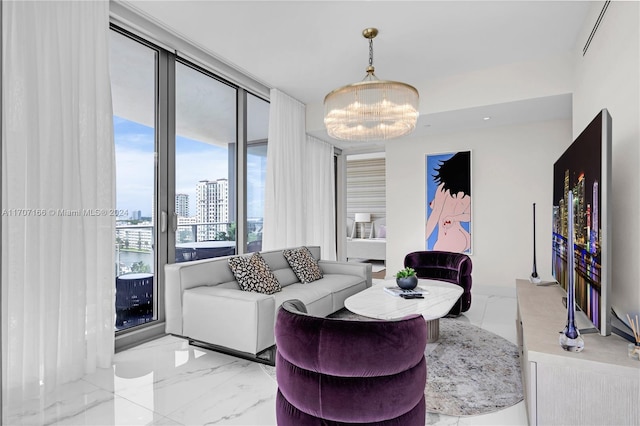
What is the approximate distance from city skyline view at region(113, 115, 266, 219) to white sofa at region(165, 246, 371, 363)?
0.77 m

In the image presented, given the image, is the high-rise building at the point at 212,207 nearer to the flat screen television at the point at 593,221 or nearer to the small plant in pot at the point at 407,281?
the small plant in pot at the point at 407,281

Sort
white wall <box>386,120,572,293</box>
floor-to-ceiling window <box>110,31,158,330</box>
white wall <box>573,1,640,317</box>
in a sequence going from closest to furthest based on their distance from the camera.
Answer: white wall <box>573,1,640,317</box>
floor-to-ceiling window <box>110,31,158,330</box>
white wall <box>386,120,572,293</box>

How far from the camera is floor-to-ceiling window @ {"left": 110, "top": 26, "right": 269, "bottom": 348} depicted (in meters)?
3.02

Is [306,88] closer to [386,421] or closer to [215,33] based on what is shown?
[215,33]

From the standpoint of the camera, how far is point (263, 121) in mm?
4684

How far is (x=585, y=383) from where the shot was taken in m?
1.35

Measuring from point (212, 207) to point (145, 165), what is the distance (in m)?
0.90

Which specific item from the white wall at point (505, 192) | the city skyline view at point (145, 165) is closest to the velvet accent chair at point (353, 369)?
the city skyline view at point (145, 165)

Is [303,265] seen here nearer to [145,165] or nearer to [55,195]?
[145,165]

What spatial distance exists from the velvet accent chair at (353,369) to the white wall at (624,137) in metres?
1.18

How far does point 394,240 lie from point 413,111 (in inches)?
117

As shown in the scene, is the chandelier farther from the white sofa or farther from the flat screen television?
the white sofa

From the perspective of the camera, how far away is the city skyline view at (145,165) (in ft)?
9.79

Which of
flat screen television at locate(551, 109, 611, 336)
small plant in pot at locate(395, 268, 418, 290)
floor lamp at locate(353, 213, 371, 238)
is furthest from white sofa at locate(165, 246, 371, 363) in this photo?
floor lamp at locate(353, 213, 371, 238)
